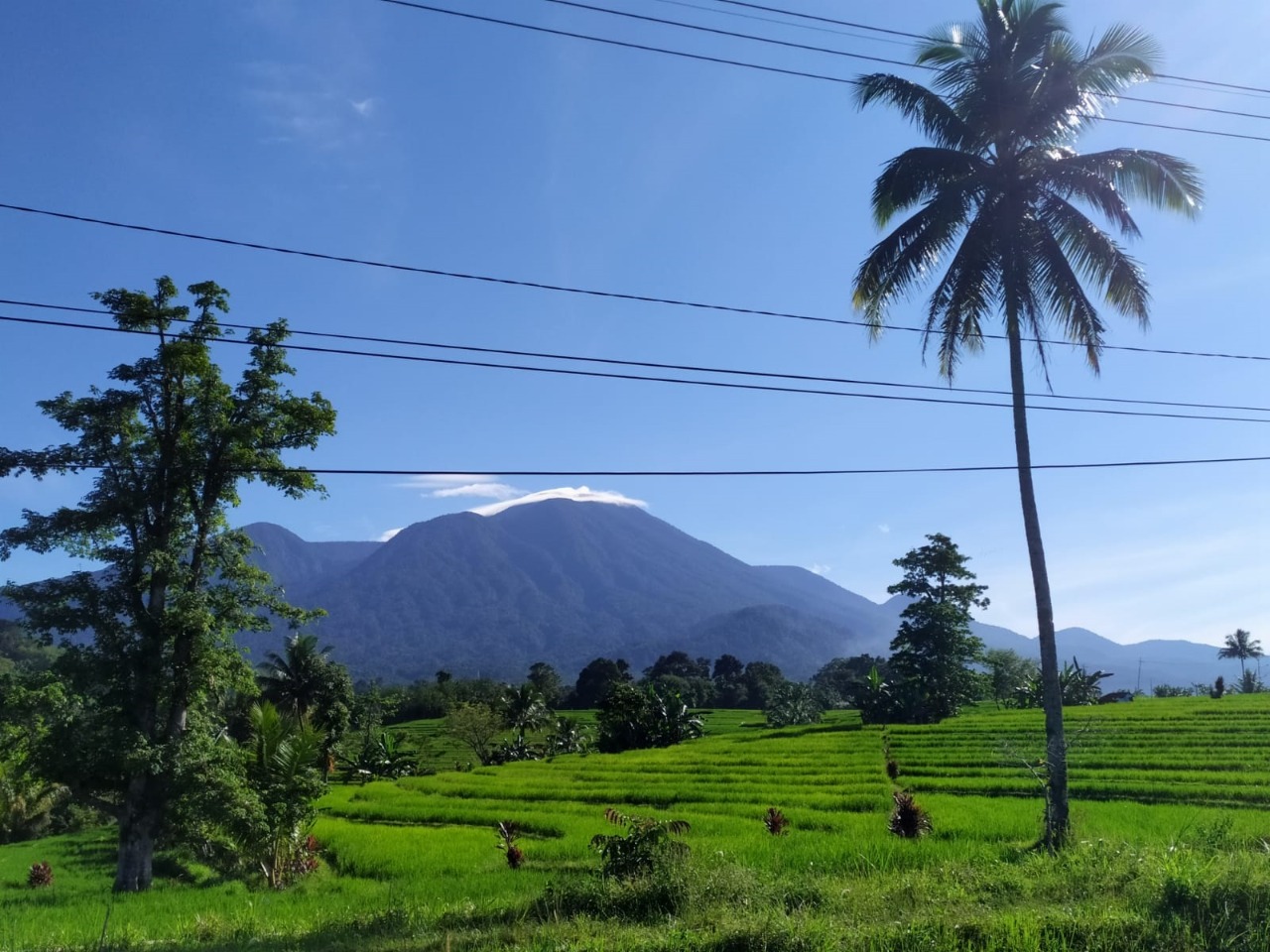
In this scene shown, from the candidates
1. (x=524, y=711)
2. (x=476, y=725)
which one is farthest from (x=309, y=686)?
(x=524, y=711)

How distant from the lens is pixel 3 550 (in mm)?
16609

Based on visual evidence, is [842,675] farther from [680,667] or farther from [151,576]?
[151,576]

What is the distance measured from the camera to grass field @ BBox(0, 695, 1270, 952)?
8.56 meters

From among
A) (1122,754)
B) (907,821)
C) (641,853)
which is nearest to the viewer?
(641,853)

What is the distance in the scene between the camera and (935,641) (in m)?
50.9

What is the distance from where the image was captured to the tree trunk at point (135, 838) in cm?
1695

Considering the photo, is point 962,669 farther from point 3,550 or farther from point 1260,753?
point 3,550

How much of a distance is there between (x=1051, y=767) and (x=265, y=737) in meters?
17.5

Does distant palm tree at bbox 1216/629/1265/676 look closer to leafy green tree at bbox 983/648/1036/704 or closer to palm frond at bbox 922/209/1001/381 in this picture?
leafy green tree at bbox 983/648/1036/704

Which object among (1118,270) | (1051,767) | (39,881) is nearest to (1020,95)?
(1118,270)

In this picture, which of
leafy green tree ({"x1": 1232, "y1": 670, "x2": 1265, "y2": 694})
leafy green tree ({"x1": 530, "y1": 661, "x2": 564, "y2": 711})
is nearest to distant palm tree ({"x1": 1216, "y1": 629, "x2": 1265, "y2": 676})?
leafy green tree ({"x1": 1232, "y1": 670, "x2": 1265, "y2": 694})

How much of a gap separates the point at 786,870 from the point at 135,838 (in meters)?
13.0

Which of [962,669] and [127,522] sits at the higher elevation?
[127,522]

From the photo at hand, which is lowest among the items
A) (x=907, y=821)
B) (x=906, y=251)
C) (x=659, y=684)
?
(x=659, y=684)
